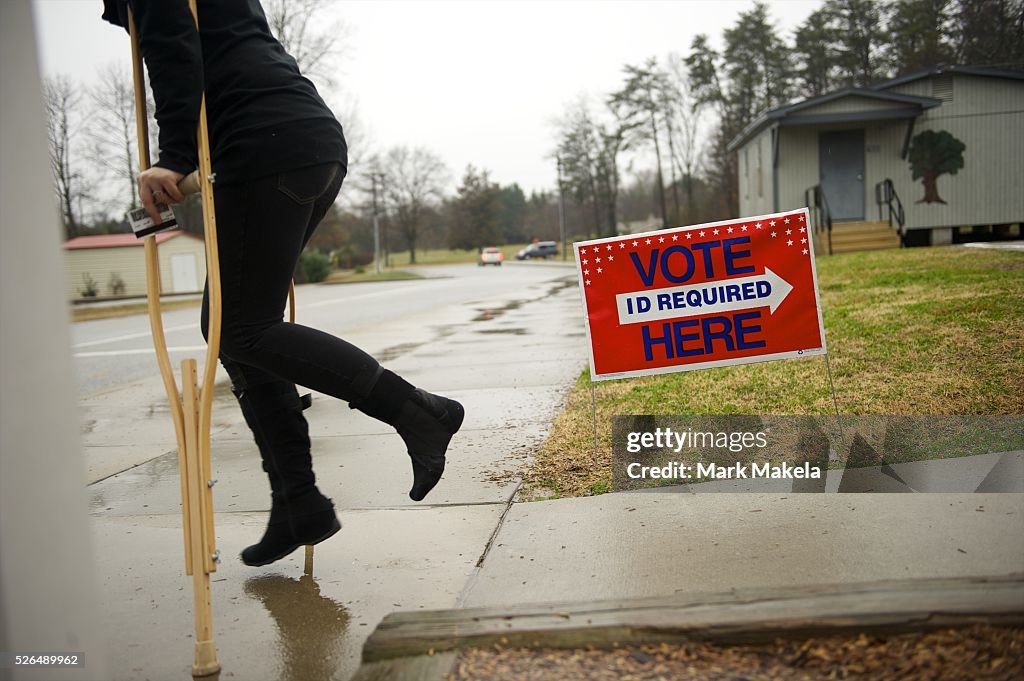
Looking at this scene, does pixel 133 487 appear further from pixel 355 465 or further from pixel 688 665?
pixel 688 665

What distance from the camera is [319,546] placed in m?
3.35

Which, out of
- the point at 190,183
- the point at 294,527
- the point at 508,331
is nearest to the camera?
the point at 190,183

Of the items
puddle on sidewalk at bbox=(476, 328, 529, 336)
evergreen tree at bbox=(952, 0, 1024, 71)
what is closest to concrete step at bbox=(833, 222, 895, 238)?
evergreen tree at bbox=(952, 0, 1024, 71)

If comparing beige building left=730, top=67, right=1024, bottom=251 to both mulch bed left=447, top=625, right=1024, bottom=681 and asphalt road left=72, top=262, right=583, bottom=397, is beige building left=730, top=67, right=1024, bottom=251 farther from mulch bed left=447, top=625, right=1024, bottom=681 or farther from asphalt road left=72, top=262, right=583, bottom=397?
mulch bed left=447, top=625, right=1024, bottom=681

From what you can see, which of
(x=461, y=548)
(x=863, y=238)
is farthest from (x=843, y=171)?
(x=461, y=548)

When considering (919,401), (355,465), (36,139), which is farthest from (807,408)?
(36,139)

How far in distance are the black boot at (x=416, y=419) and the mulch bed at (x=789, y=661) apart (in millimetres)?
916

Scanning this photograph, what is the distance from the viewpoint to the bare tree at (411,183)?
292 ft

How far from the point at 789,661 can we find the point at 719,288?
7.50ft

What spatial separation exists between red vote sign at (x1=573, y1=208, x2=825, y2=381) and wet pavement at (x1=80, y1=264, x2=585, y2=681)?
3.30ft

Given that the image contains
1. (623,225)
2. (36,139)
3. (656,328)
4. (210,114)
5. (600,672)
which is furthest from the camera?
(623,225)

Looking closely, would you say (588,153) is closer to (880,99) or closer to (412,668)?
(880,99)

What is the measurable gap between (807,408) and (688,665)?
2.98m

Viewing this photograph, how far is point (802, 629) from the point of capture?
2.01 m
